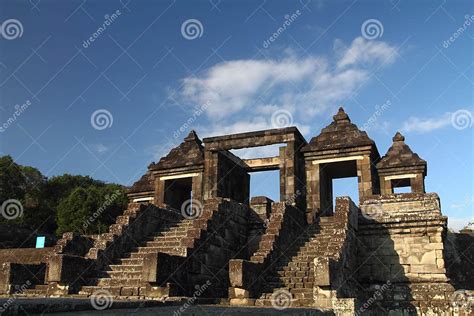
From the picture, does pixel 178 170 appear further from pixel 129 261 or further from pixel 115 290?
pixel 115 290

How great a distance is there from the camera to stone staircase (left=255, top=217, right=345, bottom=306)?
9992 mm

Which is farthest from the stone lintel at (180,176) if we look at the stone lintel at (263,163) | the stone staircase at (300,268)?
the stone staircase at (300,268)

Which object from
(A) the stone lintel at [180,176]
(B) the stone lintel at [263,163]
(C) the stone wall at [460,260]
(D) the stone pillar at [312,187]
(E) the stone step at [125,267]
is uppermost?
(B) the stone lintel at [263,163]

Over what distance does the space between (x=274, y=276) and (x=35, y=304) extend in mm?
7146

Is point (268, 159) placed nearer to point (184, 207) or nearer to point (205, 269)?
point (184, 207)

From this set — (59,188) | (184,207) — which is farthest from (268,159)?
(59,188)

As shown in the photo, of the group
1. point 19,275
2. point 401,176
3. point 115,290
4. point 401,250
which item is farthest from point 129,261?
point 401,176

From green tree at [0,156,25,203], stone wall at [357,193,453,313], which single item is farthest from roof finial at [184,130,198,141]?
green tree at [0,156,25,203]

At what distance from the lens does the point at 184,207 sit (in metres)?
24.0

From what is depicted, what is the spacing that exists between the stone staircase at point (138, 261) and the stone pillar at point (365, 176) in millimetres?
8369

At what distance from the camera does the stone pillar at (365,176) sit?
18938 millimetres

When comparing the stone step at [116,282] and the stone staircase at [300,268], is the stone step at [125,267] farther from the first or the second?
the stone staircase at [300,268]

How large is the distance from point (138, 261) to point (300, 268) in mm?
4280

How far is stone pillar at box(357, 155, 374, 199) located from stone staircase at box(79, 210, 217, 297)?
837 cm
